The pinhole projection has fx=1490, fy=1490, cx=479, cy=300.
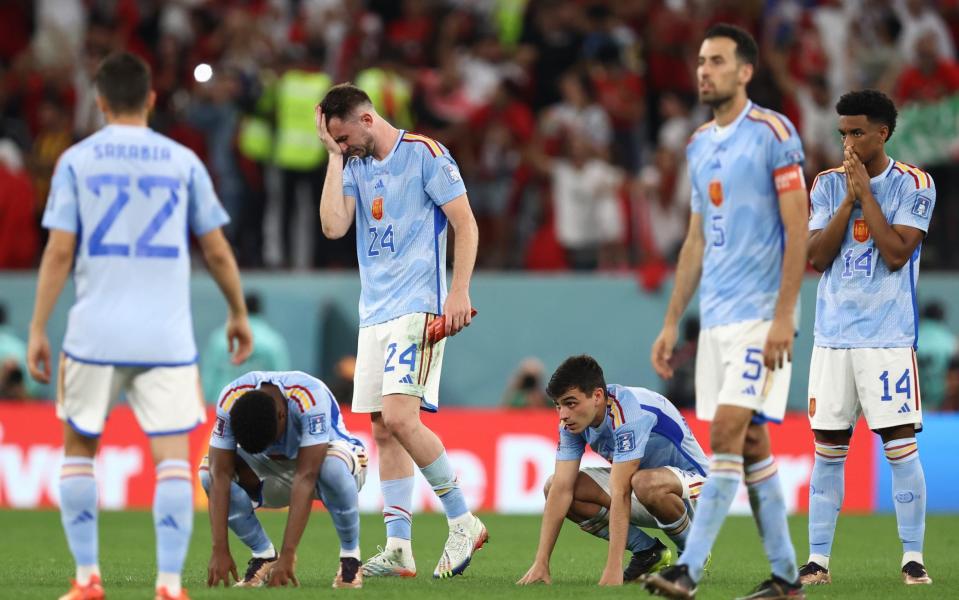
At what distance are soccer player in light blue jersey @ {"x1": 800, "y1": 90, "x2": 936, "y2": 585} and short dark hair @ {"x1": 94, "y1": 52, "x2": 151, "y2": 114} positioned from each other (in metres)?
3.87

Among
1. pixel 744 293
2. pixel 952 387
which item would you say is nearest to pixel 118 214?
pixel 744 293

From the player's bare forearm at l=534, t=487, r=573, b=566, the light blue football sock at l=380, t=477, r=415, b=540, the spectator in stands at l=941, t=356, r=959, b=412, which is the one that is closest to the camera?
the player's bare forearm at l=534, t=487, r=573, b=566

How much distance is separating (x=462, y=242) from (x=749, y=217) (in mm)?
2039

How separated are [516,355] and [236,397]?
368 inches

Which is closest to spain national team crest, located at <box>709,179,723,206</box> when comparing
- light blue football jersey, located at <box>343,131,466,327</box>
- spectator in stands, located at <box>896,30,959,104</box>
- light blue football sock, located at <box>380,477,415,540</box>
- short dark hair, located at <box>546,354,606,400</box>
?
short dark hair, located at <box>546,354,606,400</box>

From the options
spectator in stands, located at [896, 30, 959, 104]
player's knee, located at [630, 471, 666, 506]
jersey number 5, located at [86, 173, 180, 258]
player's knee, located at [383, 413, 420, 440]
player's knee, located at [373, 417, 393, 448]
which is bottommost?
player's knee, located at [630, 471, 666, 506]

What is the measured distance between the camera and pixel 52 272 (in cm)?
639

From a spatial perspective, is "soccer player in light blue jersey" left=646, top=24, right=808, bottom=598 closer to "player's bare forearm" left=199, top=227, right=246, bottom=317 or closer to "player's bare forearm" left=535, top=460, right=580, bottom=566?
"player's bare forearm" left=535, top=460, right=580, bottom=566

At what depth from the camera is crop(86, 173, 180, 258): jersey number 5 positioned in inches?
253

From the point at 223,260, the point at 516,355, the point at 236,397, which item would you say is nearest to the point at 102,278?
the point at 223,260

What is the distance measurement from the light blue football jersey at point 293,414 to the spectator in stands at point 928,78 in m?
10.5

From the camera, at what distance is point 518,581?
8.18 meters

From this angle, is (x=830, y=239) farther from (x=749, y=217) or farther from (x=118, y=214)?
(x=118, y=214)

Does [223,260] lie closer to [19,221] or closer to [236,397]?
[236,397]
